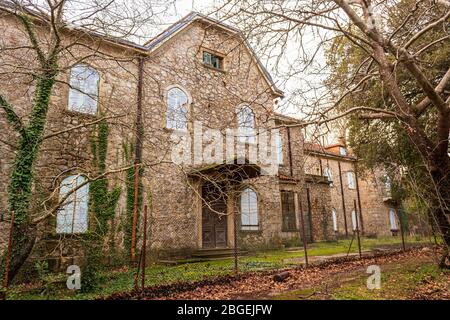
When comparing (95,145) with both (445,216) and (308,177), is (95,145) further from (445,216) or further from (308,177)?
(308,177)

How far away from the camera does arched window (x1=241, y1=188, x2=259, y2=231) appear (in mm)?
13305

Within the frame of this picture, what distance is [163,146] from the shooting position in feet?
36.1

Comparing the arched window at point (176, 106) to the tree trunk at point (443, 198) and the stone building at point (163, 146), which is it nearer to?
the stone building at point (163, 146)

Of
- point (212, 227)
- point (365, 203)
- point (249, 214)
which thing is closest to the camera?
point (212, 227)

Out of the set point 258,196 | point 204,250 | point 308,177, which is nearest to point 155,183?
point 204,250

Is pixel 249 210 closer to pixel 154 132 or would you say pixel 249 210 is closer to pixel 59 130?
pixel 154 132

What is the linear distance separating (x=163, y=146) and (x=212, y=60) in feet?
17.3

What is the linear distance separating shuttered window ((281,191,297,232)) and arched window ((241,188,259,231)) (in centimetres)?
246

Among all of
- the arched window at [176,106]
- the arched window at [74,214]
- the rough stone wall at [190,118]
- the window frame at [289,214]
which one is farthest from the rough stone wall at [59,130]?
the window frame at [289,214]

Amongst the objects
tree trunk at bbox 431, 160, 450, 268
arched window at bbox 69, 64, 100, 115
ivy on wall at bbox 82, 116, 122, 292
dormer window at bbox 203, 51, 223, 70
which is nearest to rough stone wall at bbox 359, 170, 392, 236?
dormer window at bbox 203, 51, 223, 70

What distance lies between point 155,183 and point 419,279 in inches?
318

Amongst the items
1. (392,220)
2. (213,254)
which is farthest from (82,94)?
(392,220)

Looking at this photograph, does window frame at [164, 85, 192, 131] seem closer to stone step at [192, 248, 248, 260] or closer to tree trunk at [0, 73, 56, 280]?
tree trunk at [0, 73, 56, 280]

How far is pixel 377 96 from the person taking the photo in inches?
387
